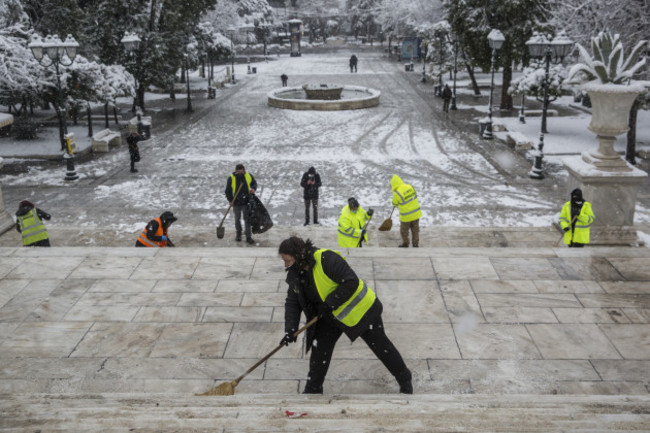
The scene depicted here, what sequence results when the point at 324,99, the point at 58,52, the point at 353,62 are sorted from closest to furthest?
the point at 58,52 < the point at 324,99 < the point at 353,62

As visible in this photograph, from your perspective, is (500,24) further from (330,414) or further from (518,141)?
(330,414)

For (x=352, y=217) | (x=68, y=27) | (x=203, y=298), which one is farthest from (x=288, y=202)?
(x=68, y=27)

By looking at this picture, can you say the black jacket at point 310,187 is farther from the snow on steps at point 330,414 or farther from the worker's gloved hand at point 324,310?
the snow on steps at point 330,414

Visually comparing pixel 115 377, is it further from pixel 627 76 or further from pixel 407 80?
pixel 407 80

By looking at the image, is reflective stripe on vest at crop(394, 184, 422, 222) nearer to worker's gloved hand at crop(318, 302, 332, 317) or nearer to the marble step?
the marble step

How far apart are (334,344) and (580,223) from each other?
5426mm

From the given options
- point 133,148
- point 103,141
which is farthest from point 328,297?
point 103,141

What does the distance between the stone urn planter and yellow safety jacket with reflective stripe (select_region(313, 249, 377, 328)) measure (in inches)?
237

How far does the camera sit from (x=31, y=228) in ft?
31.3

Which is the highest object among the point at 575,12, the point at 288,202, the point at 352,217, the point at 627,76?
the point at 575,12

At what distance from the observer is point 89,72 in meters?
21.0

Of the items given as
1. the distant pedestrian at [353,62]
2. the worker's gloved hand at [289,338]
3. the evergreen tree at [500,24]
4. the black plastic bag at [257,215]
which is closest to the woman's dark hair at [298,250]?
the worker's gloved hand at [289,338]

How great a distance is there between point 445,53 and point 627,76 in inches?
1068

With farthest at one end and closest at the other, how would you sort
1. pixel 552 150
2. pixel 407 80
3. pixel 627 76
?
pixel 407 80 → pixel 552 150 → pixel 627 76
